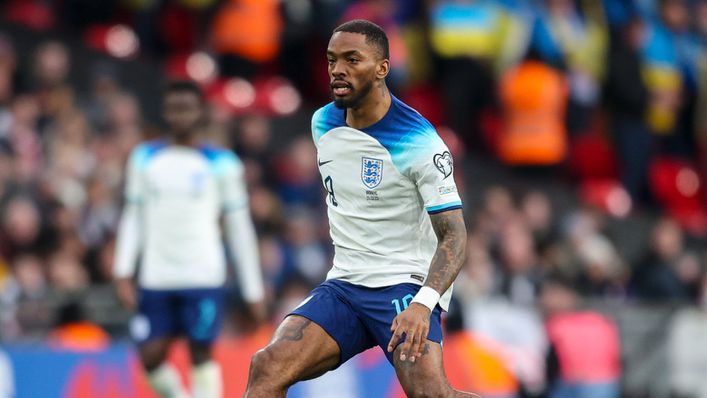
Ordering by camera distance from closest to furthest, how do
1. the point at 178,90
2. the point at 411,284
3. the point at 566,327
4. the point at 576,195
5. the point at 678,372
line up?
the point at 411,284
the point at 178,90
the point at 566,327
the point at 678,372
the point at 576,195

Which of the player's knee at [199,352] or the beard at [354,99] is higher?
the beard at [354,99]

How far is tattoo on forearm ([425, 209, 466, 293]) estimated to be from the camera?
7824mm

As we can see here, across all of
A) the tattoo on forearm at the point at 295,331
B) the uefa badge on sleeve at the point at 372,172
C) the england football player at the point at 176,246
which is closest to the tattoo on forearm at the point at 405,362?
the tattoo on forearm at the point at 295,331

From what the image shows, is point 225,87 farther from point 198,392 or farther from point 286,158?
point 198,392

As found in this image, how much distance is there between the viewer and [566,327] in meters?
15.3

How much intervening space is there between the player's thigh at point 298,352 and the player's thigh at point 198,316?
307 centimetres

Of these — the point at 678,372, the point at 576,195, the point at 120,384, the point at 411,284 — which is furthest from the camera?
the point at 576,195

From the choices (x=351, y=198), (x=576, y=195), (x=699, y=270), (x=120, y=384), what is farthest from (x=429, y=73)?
(x=351, y=198)

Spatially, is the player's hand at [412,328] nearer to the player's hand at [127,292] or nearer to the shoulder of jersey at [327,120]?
the shoulder of jersey at [327,120]

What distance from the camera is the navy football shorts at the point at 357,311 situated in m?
8.16

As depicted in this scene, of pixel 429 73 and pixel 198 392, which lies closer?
pixel 198 392

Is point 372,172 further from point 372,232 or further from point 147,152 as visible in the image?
point 147,152

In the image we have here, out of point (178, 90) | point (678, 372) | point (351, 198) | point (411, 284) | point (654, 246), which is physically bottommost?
point (678, 372)

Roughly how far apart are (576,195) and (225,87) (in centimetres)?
503
